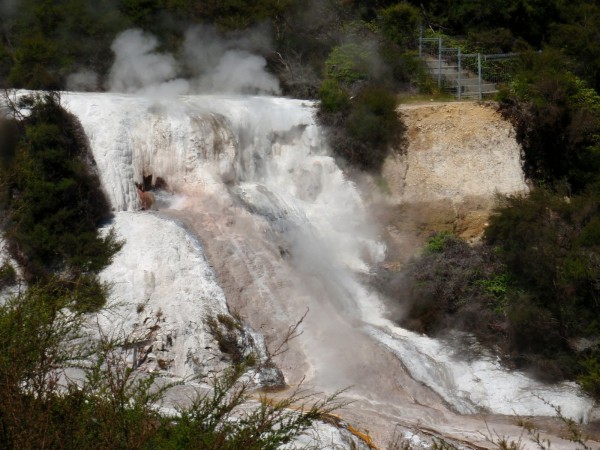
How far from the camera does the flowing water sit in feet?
37.1

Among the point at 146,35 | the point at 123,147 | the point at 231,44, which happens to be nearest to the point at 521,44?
the point at 231,44

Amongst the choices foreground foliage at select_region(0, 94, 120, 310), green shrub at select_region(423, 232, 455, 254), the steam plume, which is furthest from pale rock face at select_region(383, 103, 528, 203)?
foreground foliage at select_region(0, 94, 120, 310)

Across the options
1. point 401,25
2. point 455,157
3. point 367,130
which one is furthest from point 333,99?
point 401,25

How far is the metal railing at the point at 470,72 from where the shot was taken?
66.8ft

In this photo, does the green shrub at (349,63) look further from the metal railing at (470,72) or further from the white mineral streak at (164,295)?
the white mineral streak at (164,295)

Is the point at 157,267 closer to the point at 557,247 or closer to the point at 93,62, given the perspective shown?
the point at 557,247

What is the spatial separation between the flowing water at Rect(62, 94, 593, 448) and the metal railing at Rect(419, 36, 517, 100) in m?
4.35

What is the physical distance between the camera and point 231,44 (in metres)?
21.3

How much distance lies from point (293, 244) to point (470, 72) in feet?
30.2

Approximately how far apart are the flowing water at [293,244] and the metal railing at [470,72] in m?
4.35

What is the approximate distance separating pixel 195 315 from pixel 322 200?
6.20m

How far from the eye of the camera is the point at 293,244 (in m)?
14.3

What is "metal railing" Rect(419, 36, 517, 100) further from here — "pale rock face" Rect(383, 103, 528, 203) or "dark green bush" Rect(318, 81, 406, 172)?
"dark green bush" Rect(318, 81, 406, 172)

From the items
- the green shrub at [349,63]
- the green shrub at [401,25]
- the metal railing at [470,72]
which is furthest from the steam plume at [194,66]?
the metal railing at [470,72]
